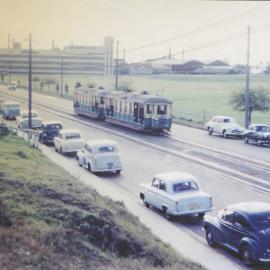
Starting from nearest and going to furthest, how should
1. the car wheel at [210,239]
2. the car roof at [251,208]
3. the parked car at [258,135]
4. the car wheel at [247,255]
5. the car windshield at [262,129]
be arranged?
the car wheel at [247,255]
the car roof at [251,208]
the car wheel at [210,239]
the parked car at [258,135]
the car windshield at [262,129]

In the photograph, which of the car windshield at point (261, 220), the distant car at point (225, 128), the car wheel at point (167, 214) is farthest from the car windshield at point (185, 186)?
the distant car at point (225, 128)

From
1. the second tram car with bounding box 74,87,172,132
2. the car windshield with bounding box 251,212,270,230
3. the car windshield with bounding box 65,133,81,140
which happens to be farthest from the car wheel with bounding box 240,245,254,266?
the second tram car with bounding box 74,87,172,132

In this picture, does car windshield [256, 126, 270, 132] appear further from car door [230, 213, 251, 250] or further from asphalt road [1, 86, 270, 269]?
car door [230, 213, 251, 250]

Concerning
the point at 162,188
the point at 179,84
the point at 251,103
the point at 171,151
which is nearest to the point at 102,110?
the point at 251,103

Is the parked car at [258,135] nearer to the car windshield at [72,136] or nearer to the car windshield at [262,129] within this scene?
the car windshield at [262,129]

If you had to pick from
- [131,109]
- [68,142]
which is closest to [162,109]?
[131,109]

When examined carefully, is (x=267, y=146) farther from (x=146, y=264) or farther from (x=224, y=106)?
(x=224, y=106)
